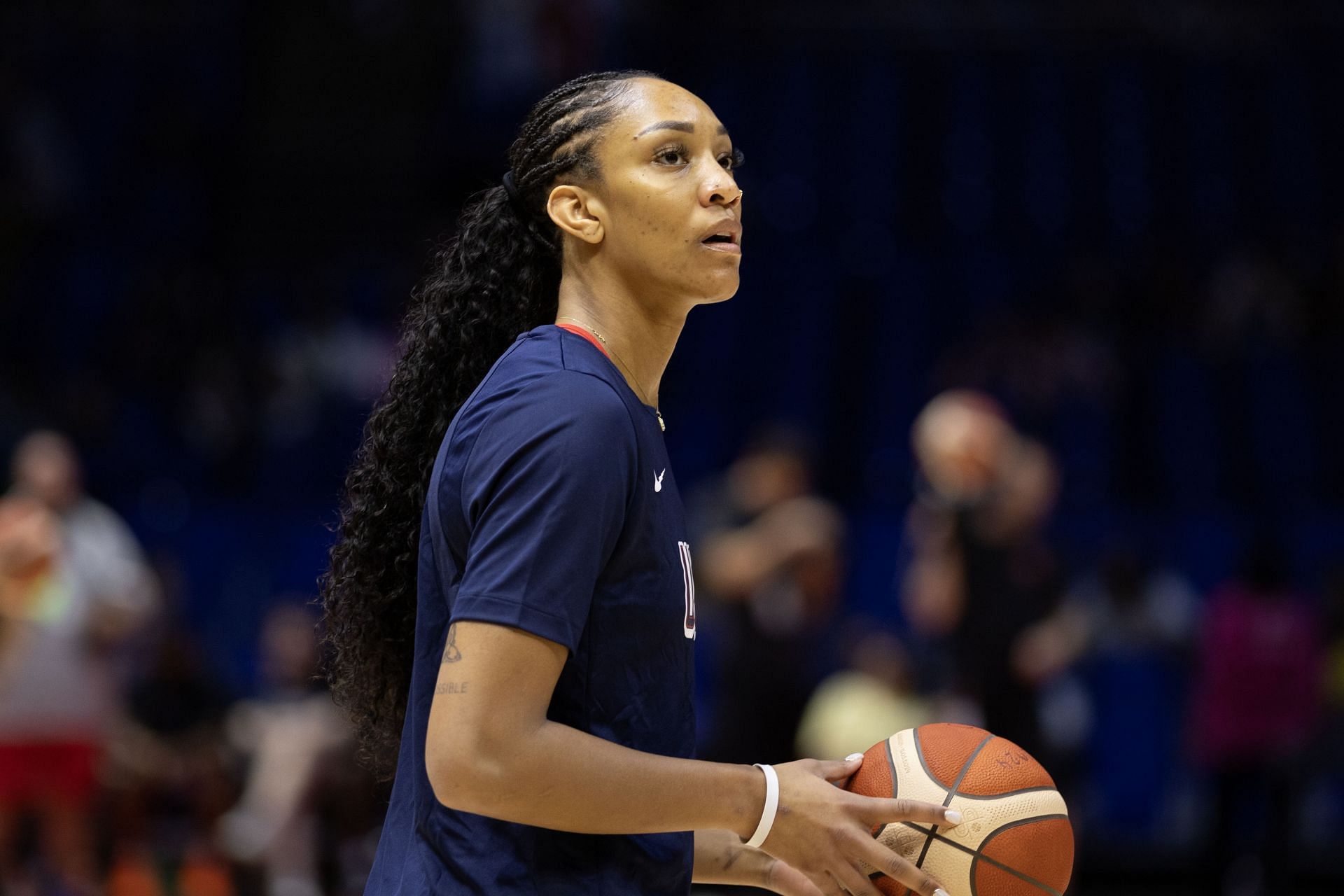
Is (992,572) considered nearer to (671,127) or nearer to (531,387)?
(671,127)

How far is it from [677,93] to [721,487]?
5825 millimetres

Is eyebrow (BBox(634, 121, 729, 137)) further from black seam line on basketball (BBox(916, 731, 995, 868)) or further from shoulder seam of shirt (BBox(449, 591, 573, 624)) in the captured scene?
black seam line on basketball (BBox(916, 731, 995, 868))

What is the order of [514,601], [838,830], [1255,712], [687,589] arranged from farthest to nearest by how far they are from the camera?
[1255,712] → [687,589] → [838,830] → [514,601]

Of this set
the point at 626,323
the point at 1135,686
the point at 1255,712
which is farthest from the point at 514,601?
the point at 1135,686

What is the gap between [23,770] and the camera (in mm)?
6781

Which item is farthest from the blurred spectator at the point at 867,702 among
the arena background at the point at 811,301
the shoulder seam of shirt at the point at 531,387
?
the shoulder seam of shirt at the point at 531,387

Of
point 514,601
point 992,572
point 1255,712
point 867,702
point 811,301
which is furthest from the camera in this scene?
point 811,301

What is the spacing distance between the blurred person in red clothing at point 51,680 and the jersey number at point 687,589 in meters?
5.39

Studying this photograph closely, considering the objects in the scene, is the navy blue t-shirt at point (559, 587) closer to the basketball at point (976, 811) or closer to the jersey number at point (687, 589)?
the jersey number at point (687, 589)

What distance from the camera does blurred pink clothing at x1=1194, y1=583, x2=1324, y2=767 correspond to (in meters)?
7.58

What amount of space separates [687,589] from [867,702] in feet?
15.9

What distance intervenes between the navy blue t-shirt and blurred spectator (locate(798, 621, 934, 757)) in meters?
4.40

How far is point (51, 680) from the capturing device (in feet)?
22.3

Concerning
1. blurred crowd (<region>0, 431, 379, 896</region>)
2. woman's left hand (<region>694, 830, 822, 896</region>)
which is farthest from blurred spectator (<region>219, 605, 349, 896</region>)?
woman's left hand (<region>694, 830, 822, 896</region>)
